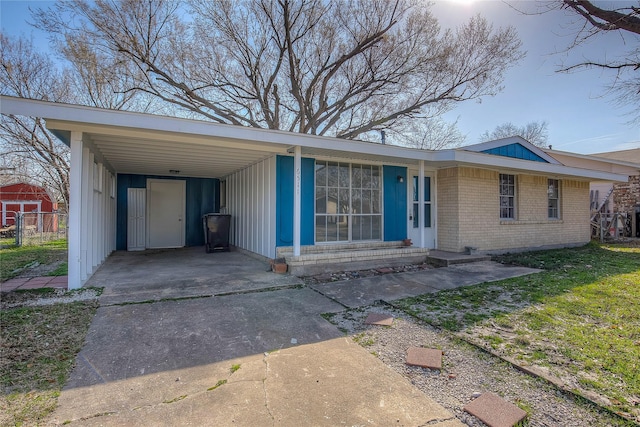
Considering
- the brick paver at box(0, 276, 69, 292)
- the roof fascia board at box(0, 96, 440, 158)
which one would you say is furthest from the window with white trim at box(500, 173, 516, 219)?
the brick paver at box(0, 276, 69, 292)

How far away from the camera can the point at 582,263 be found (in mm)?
7504

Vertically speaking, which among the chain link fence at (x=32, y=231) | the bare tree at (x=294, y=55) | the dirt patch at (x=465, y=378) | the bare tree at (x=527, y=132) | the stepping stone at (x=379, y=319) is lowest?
the dirt patch at (x=465, y=378)

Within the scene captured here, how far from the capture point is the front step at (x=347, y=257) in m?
6.16

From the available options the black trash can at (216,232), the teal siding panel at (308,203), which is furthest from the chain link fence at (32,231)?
the teal siding panel at (308,203)

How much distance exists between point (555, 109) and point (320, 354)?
9881 mm

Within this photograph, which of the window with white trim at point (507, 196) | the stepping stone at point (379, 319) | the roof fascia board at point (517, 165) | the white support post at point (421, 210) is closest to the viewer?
the stepping stone at point (379, 319)

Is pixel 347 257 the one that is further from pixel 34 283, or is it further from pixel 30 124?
pixel 30 124

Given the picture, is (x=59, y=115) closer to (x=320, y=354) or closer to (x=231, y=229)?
(x=320, y=354)

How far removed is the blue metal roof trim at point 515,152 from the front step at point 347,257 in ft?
12.5

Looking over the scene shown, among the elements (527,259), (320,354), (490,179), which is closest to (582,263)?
(527,259)

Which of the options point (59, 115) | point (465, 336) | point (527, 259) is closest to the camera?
point (465, 336)

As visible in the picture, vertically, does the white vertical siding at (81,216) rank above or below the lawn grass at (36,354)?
above

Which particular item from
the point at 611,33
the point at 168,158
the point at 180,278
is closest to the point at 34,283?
the point at 180,278

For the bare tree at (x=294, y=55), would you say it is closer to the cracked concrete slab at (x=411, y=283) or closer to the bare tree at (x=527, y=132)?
Result: the cracked concrete slab at (x=411, y=283)
